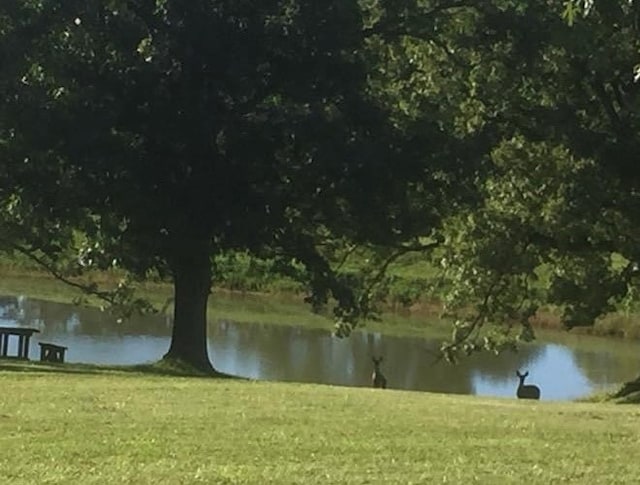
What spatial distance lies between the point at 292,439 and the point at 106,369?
10.1 metres

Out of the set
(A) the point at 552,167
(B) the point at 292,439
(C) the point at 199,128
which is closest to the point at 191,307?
(C) the point at 199,128

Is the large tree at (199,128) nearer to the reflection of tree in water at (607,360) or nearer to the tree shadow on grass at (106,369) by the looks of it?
the tree shadow on grass at (106,369)

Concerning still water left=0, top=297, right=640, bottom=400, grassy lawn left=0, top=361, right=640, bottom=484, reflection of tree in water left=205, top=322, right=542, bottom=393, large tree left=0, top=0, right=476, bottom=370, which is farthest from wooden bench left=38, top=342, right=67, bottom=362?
grassy lawn left=0, top=361, right=640, bottom=484

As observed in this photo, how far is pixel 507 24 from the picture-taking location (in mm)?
21391

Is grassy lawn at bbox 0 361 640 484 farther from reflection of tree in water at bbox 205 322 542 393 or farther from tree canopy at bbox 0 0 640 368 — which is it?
reflection of tree in water at bbox 205 322 542 393

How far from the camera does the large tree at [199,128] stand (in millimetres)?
19719

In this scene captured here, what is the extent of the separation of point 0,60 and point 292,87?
4631mm

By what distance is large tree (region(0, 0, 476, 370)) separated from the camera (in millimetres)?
19719

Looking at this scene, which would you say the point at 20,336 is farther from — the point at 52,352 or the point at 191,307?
the point at 191,307

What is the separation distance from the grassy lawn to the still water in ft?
43.4

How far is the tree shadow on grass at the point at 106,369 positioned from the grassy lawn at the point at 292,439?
12.9ft

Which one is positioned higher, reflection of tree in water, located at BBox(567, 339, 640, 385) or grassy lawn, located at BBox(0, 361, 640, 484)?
grassy lawn, located at BBox(0, 361, 640, 484)

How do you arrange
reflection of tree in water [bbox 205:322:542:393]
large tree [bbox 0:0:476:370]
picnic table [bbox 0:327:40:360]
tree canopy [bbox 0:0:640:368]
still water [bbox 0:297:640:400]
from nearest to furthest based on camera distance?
1. large tree [bbox 0:0:476:370]
2. tree canopy [bbox 0:0:640:368]
3. picnic table [bbox 0:327:40:360]
4. reflection of tree in water [bbox 205:322:542:393]
5. still water [bbox 0:297:640:400]

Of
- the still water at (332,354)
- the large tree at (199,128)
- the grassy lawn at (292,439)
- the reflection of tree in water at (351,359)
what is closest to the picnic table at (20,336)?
the large tree at (199,128)
